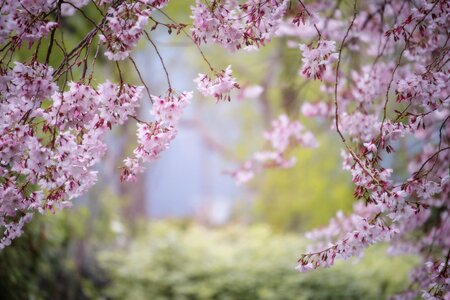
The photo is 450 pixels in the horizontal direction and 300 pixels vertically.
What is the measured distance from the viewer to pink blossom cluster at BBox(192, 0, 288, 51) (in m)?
1.74

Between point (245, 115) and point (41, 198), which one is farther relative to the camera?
point (245, 115)

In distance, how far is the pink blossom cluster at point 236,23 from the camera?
68.4 inches

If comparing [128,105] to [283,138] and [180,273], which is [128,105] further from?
[180,273]

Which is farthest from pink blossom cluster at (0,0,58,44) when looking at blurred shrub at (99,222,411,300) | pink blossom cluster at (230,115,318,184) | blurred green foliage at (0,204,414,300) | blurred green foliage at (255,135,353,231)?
blurred green foliage at (255,135,353,231)

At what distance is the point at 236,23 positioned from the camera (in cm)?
180

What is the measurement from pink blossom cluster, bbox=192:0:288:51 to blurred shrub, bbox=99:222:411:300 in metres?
3.51

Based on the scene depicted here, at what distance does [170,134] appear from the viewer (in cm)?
173

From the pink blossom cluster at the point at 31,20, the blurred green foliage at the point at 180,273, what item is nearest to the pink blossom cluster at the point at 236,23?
the pink blossom cluster at the point at 31,20

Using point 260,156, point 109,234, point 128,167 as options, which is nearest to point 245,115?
point 109,234

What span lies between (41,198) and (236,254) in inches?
198

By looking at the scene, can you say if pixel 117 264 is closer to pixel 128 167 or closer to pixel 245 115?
pixel 128 167

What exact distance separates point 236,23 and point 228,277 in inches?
162

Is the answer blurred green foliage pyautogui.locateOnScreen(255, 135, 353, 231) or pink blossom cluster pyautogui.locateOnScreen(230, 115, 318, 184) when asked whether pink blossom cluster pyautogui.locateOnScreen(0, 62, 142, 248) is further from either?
blurred green foliage pyautogui.locateOnScreen(255, 135, 353, 231)

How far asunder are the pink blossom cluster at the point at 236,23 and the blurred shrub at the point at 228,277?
11.5 feet
